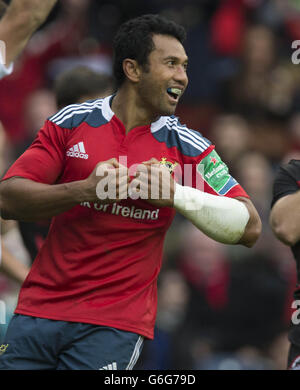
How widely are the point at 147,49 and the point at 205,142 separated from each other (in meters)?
0.58

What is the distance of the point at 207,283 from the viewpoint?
8.07m

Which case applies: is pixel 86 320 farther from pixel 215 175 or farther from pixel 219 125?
pixel 219 125

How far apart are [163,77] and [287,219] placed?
3.43 ft

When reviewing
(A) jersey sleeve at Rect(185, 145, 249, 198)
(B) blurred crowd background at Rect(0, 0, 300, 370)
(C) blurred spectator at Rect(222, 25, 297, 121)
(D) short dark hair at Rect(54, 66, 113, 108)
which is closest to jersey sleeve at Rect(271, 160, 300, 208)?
(A) jersey sleeve at Rect(185, 145, 249, 198)

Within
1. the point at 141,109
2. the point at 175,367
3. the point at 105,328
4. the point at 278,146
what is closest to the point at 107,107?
the point at 141,109

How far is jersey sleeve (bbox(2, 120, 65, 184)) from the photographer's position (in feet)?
13.2

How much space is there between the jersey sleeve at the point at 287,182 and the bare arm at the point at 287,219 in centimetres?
5

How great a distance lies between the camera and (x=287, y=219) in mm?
4418

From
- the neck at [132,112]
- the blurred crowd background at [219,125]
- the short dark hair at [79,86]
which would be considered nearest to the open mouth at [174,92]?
the neck at [132,112]

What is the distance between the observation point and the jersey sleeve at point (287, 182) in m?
4.58

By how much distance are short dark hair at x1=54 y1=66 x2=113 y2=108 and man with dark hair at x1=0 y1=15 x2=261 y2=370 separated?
100 centimetres

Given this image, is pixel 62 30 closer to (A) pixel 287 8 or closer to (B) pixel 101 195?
(A) pixel 287 8

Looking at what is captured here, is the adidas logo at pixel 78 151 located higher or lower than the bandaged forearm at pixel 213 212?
higher

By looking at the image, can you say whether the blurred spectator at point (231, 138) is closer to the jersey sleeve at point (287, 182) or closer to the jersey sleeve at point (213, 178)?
the jersey sleeve at point (287, 182)
